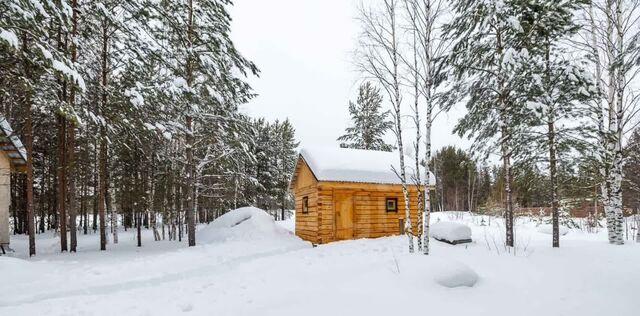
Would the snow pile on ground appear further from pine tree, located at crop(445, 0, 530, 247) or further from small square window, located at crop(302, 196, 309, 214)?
small square window, located at crop(302, 196, 309, 214)

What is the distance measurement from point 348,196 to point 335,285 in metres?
8.21

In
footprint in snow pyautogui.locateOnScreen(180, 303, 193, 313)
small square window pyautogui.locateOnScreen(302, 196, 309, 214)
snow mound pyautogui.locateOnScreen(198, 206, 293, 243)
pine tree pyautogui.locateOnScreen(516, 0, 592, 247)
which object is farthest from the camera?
small square window pyautogui.locateOnScreen(302, 196, 309, 214)

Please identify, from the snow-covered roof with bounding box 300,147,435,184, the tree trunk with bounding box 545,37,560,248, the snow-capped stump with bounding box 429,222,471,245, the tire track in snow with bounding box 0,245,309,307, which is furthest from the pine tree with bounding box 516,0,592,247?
the tire track in snow with bounding box 0,245,309,307

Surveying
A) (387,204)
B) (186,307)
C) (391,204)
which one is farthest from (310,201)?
(186,307)

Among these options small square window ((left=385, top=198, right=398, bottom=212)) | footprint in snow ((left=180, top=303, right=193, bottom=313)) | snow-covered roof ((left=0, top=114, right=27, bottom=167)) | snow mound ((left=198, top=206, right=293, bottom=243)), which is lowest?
snow mound ((left=198, top=206, right=293, bottom=243))

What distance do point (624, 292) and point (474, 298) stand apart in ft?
9.58

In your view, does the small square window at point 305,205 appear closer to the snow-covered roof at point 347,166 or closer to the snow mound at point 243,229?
the snow mound at point 243,229

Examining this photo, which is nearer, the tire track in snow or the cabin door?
the tire track in snow

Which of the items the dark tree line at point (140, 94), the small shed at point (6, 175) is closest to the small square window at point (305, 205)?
the dark tree line at point (140, 94)

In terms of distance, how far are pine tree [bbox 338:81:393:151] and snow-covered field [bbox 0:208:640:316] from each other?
19.4 meters

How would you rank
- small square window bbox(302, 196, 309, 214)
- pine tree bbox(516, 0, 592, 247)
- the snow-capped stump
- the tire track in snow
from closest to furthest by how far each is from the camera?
the tire track in snow < pine tree bbox(516, 0, 592, 247) < the snow-capped stump < small square window bbox(302, 196, 309, 214)

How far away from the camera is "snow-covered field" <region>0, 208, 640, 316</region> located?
526 cm

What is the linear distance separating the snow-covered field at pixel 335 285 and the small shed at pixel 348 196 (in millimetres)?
4044

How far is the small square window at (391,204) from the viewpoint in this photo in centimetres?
1500
